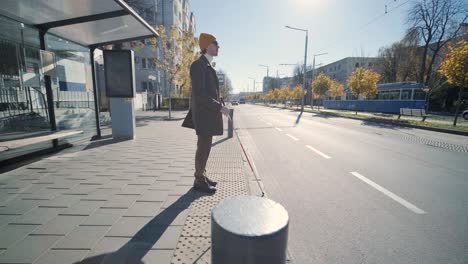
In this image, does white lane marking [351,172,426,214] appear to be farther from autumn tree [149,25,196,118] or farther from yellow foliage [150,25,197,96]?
yellow foliage [150,25,197,96]

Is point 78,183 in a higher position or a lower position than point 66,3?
lower

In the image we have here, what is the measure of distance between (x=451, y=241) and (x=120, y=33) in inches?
340

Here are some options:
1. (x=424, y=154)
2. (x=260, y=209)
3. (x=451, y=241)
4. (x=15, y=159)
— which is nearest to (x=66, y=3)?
(x=15, y=159)

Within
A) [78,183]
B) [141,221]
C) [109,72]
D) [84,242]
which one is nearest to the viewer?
[84,242]

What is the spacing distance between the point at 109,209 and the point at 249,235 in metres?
2.56

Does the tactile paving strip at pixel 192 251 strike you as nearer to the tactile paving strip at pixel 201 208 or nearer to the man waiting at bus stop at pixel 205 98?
the tactile paving strip at pixel 201 208

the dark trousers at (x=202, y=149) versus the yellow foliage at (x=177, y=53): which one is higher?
the yellow foliage at (x=177, y=53)

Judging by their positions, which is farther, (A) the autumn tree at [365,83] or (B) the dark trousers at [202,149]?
(A) the autumn tree at [365,83]

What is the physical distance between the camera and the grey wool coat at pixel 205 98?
3.14 meters

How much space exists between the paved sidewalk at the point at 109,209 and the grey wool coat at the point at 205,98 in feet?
3.50

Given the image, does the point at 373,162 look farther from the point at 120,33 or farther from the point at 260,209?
the point at 120,33

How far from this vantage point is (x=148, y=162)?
529 centimetres

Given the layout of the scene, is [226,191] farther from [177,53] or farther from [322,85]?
[322,85]

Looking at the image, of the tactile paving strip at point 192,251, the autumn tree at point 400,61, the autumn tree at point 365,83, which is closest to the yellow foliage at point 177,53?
the tactile paving strip at point 192,251
